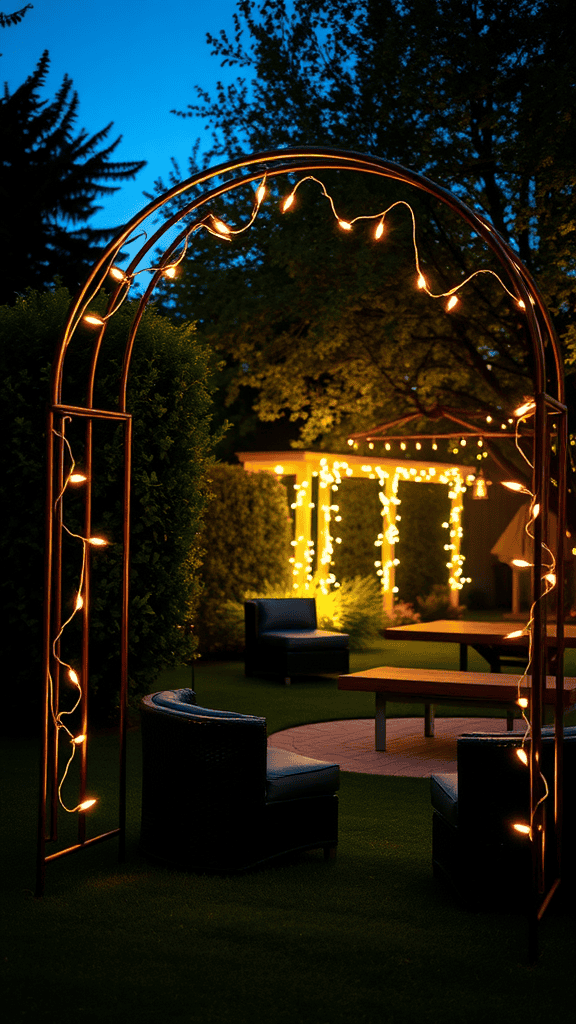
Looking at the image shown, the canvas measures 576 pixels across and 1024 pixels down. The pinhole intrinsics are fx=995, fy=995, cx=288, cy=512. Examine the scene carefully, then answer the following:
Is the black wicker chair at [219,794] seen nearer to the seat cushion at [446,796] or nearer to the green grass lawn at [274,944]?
the green grass lawn at [274,944]

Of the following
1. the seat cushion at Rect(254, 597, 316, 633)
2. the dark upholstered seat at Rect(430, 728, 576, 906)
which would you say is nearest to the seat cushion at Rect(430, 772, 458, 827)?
the dark upholstered seat at Rect(430, 728, 576, 906)

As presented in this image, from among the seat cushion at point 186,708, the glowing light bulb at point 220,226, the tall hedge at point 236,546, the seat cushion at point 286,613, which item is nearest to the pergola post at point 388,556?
the tall hedge at point 236,546

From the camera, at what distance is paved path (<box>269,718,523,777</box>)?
6.76m

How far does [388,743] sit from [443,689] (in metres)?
0.87

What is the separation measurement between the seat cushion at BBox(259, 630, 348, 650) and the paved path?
242cm

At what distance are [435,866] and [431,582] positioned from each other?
15.6m

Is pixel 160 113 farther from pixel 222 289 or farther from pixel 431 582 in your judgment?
pixel 431 582

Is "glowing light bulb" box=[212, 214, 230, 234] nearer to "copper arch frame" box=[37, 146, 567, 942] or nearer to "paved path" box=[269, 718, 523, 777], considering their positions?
"copper arch frame" box=[37, 146, 567, 942]

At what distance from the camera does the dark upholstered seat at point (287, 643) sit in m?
10.9

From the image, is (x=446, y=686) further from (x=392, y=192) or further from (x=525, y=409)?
(x=392, y=192)

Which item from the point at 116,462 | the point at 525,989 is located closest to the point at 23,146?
the point at 116,462

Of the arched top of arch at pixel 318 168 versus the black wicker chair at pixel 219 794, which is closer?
the arched top of arch at pixel 318 168

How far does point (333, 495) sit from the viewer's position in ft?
62.7

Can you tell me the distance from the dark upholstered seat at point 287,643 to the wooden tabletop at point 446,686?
11.6 feet
